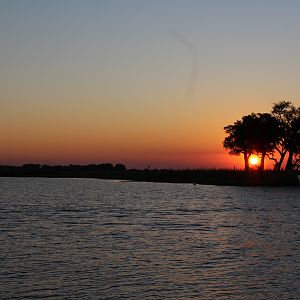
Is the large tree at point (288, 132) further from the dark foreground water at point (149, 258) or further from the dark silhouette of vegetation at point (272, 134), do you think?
the dark foreground water at point (149, 258)

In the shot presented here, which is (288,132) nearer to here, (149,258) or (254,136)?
(254,136)

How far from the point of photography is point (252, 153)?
137375mm

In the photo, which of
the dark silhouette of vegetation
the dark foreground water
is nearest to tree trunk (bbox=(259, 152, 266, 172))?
the dark silhouette of vegetation

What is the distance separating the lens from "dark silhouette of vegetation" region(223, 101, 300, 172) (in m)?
128

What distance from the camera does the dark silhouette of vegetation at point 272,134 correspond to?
12769 centimetres

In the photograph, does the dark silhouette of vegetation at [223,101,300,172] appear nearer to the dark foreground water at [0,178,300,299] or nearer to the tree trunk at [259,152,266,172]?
the tree trunk at [259,152,266,172]

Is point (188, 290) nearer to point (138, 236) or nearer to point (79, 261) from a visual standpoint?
point (79, 261)

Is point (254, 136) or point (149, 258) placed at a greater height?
point (254, 136)

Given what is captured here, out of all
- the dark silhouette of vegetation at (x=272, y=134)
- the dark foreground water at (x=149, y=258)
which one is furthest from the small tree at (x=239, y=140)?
the dark foreground water at (x=149, y=258)

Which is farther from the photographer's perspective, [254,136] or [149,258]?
[254,136]

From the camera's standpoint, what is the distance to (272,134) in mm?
→ 127000

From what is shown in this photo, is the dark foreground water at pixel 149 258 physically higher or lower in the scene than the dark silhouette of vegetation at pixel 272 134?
lower

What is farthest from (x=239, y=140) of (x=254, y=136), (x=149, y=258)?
(x=149, y=258)

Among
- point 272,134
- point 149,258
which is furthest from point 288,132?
point 149,258
